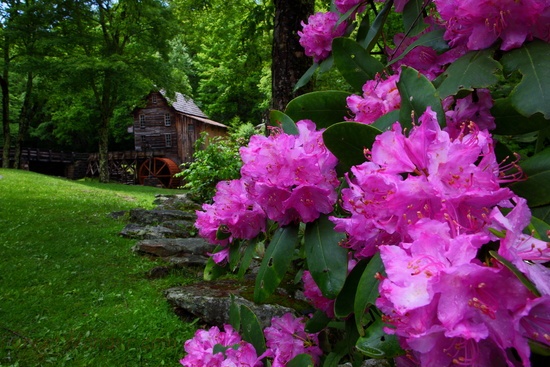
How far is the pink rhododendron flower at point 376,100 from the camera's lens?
0.85 m

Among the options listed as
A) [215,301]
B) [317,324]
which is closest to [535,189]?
[317,324]

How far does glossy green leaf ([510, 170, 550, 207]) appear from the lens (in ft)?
2.10

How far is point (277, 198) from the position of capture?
88 centimetres

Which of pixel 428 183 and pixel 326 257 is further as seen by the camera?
pixel 326 257

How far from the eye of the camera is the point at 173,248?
5.16m

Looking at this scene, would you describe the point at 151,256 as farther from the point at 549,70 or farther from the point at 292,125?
the point at 549,70

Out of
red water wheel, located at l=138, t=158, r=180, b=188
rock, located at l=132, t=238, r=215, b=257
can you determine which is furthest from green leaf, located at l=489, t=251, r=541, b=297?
red water wheel, located at l=138, t=158, r=180, b=188

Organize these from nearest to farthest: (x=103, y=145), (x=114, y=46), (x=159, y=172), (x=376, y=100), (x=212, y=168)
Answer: (x=376, y=100) < (x=212, y=168) < (x=114, y=46) < (x=103, y=145) < (x=159, y=172)

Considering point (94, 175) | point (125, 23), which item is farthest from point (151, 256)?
point (94, 175)

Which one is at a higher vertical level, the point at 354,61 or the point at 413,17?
the point at 413,17

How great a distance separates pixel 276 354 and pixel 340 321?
0.66 ft

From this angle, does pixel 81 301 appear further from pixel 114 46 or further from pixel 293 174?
pixel 114 46

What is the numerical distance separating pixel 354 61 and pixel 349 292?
0.51 meters

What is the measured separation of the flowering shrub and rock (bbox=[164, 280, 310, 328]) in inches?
71.2
